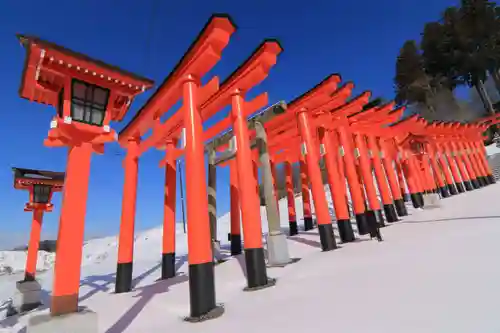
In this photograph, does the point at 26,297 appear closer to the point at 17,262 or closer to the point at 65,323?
the point at 65,323

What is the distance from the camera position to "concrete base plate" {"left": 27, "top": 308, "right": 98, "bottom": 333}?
3.40 m

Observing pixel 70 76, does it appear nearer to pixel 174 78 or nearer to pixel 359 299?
pixel 174 78

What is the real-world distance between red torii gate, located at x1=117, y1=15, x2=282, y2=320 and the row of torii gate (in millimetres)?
21

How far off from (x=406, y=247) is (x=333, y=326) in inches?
136

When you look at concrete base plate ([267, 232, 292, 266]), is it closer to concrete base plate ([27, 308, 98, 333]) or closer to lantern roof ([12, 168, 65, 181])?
concrete base plate ([27, 308, 98, 333])

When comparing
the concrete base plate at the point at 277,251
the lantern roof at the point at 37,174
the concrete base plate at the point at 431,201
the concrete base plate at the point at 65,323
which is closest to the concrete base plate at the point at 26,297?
the lantern roof at the point at 37,174

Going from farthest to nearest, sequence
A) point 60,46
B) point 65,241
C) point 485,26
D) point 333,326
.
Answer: point 485,26 < point 60,46 < point 65,241 < point 333,326

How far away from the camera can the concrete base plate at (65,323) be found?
3.40m

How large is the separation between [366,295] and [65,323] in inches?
159

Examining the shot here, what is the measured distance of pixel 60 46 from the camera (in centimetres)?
421

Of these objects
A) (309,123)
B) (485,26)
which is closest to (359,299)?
(309,123)

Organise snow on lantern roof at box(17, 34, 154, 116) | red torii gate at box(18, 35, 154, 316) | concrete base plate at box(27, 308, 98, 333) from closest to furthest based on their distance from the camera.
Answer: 1. concrete base plate at box(27, 308, 98, 333)
2. red torii gate at box(18, 35, 154, 316)
3. snow on lantern roof at box(17, 34, 154, 116)

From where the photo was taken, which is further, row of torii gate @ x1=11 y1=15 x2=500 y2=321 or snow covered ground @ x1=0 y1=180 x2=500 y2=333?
row of torii gate @ x1=11 y1=15 x2=500 y2=321

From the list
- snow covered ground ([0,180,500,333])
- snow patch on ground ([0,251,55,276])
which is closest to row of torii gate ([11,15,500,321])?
snow covered ground ([0,180,500,333])
